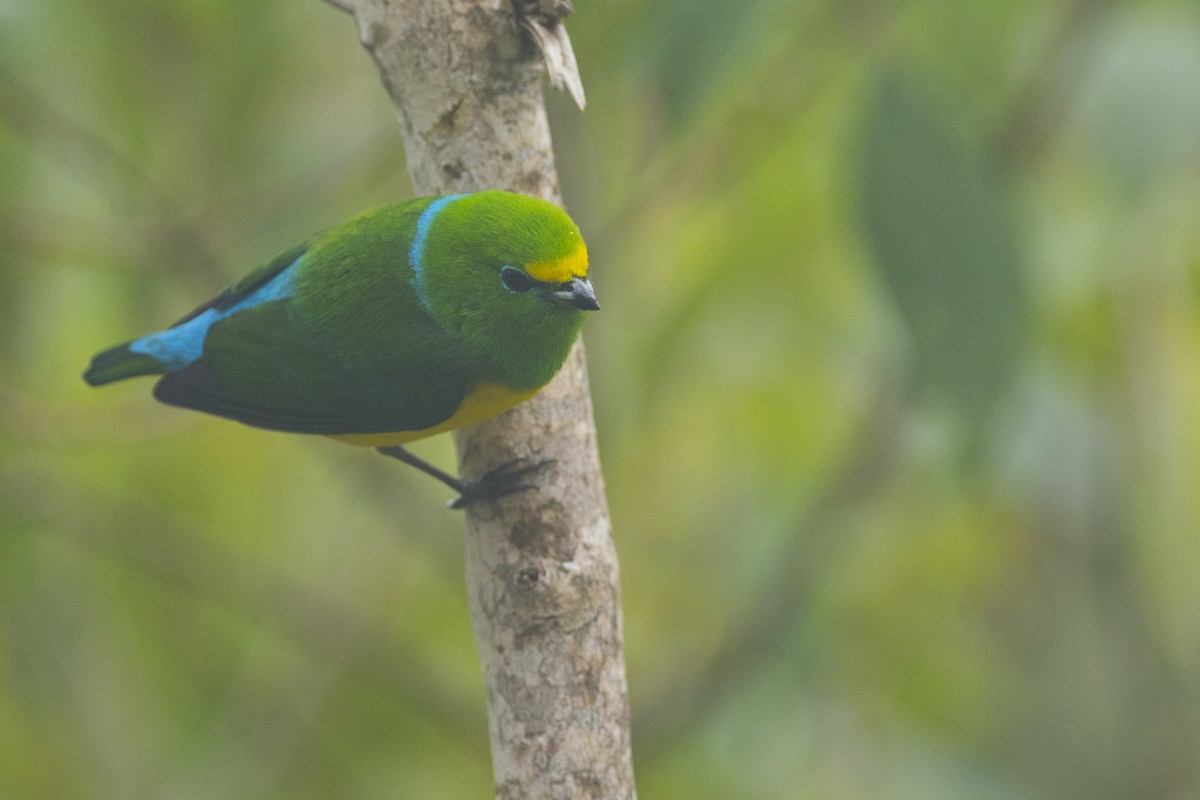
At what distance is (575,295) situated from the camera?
2.40m

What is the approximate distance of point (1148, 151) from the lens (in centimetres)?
290

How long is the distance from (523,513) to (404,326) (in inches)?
22.6

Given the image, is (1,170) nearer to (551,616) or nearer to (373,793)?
(373,793)

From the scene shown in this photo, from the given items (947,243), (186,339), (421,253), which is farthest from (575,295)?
(186,339)

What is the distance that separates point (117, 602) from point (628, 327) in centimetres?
169

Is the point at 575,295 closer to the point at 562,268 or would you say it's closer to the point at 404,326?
the point at 562,268

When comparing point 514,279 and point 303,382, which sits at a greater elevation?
point 514,279

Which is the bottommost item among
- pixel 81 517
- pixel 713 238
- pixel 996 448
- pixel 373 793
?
pixel 373 793

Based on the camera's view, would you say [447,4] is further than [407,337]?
No

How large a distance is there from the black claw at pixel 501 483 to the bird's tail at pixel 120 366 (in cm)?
92

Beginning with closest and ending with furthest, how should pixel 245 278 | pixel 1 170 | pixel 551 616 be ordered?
pixel 551 616, pixel 245 278, pixel 1 170

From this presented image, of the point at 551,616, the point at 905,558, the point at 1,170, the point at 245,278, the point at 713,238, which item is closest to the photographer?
the point at 551,616

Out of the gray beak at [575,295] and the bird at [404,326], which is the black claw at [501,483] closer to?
the bird at [404,326]

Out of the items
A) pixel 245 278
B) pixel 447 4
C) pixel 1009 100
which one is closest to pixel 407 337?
pixel 245 278
